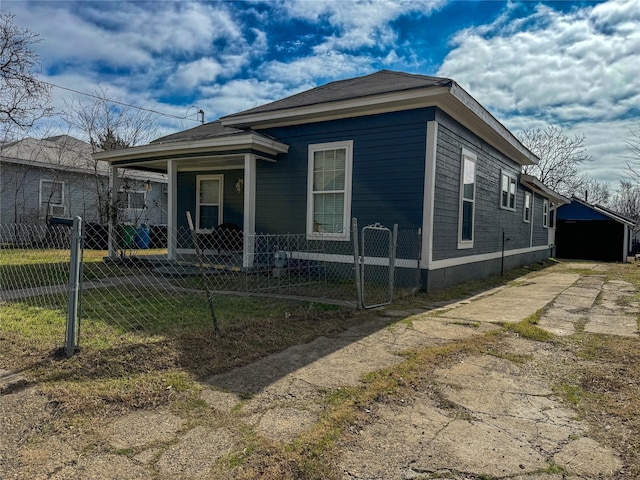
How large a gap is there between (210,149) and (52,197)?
36.6 feet

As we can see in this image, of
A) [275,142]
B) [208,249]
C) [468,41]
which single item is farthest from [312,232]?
[468,41]

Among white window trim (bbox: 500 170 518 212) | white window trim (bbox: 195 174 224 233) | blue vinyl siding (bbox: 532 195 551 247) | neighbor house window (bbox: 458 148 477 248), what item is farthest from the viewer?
blue vinyl siding (bbox: 532 195 551 247)

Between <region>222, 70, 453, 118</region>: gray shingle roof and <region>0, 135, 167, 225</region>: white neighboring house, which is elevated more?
<region>222, 70, 453, 118</region>: gray shingle roof

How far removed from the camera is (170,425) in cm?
236

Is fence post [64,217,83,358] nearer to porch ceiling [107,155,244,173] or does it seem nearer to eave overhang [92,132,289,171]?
eave overhang [92,132,289,171]

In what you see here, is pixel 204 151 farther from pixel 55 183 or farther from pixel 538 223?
pixel 538 223

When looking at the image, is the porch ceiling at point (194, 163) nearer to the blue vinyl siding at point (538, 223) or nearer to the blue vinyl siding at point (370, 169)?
the blue vinyl siding at point (370, 169)

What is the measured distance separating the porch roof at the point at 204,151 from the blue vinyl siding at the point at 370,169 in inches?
17.4

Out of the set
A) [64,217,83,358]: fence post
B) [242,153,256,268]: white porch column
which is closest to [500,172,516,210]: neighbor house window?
[242,153,256,268]: white porch column

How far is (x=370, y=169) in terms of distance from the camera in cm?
773

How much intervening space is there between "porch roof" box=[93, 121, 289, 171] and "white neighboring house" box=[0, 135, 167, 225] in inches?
144

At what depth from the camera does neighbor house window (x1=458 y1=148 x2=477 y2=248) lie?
28.6ft

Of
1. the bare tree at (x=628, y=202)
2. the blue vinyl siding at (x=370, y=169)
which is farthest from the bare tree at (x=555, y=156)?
the blue vinyl siding at (x=370, y=169)

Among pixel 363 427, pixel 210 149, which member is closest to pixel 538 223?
pixel 210 149
